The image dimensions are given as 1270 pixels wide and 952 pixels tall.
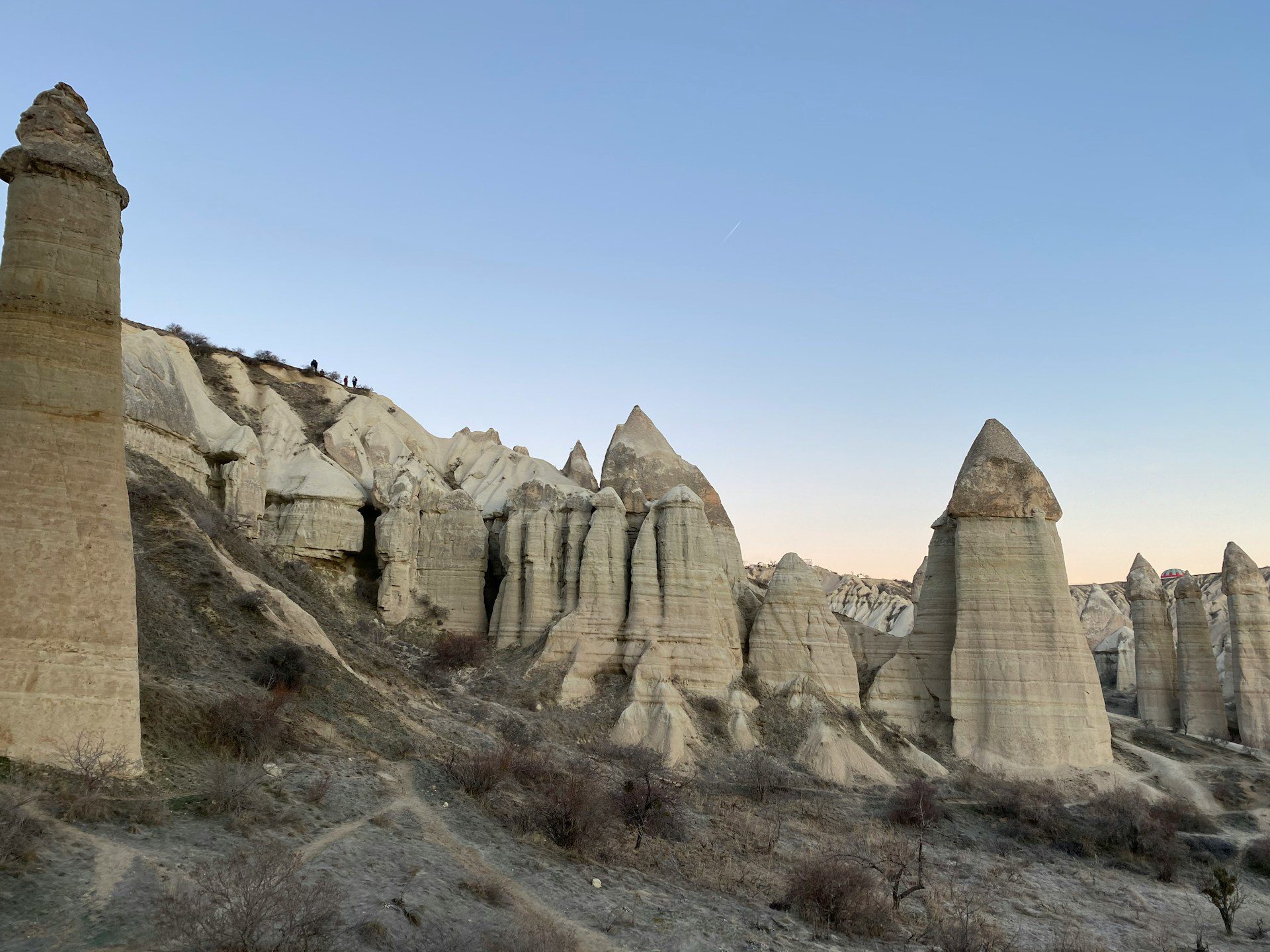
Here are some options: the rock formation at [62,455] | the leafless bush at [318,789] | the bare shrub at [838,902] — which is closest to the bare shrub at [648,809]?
the bare shrub at [838,902]

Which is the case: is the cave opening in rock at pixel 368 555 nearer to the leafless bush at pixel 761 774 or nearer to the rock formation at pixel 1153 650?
the leafless bush at pixel 761 774

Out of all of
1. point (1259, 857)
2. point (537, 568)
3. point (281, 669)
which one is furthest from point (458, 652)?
point (1259, 857)

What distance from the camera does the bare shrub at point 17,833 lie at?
31.8ft

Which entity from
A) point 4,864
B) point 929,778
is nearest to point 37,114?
point 4,864

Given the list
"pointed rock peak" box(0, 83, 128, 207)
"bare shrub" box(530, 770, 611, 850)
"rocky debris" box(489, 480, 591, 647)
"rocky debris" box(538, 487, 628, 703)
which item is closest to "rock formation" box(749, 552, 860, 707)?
"rocky debris" box(538, 487, 628, 703)

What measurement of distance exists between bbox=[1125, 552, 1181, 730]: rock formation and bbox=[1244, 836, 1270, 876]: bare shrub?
18071 mm

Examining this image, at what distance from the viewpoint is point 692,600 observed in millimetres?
31688

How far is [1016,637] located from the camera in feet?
101

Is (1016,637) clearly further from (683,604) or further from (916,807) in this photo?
(683,604)

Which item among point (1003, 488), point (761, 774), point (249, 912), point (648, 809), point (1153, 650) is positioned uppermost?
point (1003, 488)

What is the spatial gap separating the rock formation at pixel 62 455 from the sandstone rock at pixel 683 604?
61.9ft

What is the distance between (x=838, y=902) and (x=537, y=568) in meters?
19.9

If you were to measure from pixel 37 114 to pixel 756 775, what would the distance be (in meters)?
20.9

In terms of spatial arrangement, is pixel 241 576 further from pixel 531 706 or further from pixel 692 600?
pixel 692 600
